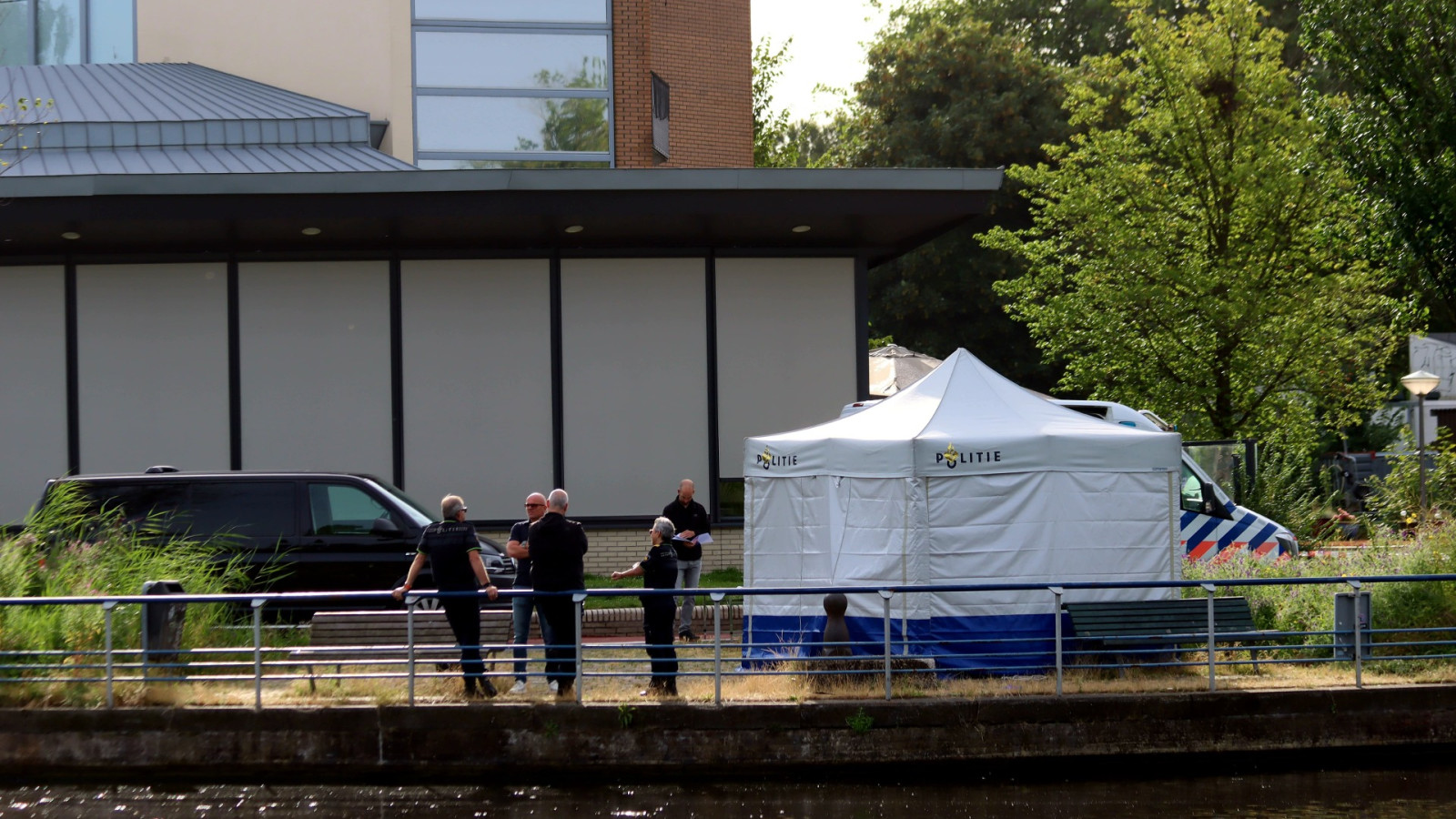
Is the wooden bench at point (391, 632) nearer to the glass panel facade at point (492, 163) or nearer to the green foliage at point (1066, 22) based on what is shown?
the glass panel facade at point (492, 163)

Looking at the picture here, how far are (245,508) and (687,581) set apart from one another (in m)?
5.00

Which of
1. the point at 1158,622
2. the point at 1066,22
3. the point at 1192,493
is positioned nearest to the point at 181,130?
the point at 1192,493

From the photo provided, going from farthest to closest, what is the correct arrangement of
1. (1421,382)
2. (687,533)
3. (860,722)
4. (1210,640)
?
1. (1421,382)
2. (687,533)
3. (1210,640)
4. (860,722)

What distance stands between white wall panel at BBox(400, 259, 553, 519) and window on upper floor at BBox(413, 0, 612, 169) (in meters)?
3.38

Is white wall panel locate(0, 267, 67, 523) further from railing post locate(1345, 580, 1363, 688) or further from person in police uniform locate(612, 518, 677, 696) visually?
railing post locate(1345, 580, 1363, 688)

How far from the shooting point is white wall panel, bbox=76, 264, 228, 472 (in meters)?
19.2

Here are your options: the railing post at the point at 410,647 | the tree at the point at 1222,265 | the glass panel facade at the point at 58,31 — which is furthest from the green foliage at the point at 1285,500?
the glass panel facade at the point at 58,31

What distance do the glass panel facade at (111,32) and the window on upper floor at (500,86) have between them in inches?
217

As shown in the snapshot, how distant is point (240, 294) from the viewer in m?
19.5

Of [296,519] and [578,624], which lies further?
[296,519]

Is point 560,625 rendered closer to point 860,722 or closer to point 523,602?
point 523,602

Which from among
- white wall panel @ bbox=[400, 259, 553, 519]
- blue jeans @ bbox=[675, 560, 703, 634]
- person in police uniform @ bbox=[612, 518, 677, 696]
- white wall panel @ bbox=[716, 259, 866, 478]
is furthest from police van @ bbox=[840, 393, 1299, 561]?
person in police uniform @ bbox=[612, 518, 677, 696]

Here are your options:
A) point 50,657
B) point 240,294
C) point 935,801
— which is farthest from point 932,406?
point 240,294

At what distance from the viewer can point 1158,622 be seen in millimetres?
11562
